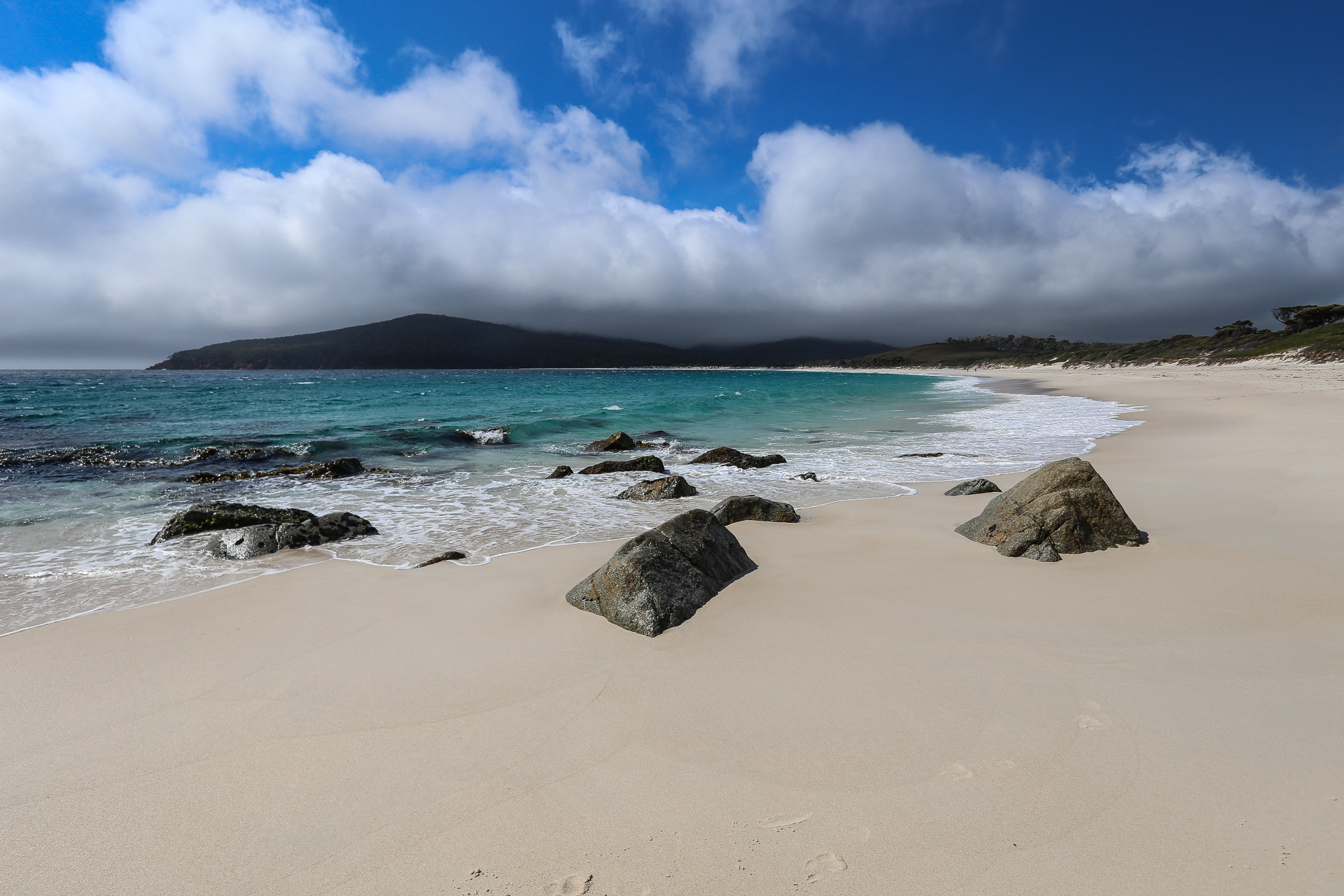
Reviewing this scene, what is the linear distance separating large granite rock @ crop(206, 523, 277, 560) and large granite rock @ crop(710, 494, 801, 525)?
520cm

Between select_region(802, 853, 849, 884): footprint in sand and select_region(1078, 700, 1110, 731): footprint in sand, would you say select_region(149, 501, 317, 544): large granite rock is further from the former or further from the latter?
select_region(1078, 700, 1110, 731): footprint in sand

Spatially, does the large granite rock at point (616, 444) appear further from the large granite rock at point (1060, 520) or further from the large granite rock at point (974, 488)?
the large granite rock at point (1060, 520)

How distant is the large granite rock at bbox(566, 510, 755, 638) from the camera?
4.15 meters

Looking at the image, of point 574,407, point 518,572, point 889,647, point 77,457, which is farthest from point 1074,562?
Answer: point 574,407

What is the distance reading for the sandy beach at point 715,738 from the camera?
6.92 feet

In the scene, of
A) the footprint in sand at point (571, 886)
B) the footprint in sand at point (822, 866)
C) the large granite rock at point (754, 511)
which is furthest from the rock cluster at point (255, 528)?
the footprint in sand at point (822, 866)

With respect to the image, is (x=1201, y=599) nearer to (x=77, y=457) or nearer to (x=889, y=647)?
(x=889, y=647)

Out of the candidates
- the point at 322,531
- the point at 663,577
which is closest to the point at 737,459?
the point at 322,531

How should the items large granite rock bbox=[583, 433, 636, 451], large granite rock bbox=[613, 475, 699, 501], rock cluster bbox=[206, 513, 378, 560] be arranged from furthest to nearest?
large granite rock bbox=[583, 433, 636, 451] → large granite rock bbox=[613, 475, 699, 501] → rock cluster bbox=[206, 513, 378, 560]

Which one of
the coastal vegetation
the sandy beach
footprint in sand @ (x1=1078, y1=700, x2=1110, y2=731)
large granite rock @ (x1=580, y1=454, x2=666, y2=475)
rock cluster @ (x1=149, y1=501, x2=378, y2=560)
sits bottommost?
large granite rock @ (x1=580, y1=454, x2=666, y2=475)

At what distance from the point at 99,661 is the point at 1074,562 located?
769cm

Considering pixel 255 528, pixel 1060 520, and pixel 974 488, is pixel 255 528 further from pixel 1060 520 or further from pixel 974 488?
pixel 974 488

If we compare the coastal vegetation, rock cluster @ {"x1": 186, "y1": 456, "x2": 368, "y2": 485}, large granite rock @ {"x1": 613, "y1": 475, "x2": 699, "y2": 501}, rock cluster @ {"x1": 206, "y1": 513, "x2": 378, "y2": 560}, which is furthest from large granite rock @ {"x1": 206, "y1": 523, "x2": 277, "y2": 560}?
the coastal vegetation

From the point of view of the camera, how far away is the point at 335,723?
306 cm
